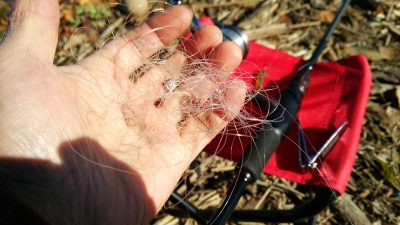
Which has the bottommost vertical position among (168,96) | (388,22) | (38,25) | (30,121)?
(388,22)

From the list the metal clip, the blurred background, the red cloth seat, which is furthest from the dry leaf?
the metal clip

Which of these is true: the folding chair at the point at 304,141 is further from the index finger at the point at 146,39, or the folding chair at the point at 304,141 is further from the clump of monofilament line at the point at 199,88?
the index finger at the point at 146,39

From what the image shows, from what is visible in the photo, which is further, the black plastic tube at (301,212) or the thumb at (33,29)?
the black plastic tube at (301,212)

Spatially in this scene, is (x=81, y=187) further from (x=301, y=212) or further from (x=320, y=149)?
(x=320, y=149)

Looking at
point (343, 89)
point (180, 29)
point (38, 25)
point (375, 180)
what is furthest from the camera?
point (375, 180)

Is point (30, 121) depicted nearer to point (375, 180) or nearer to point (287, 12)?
point (375, 180)

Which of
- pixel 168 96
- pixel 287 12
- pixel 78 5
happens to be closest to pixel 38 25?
pixel 168 96

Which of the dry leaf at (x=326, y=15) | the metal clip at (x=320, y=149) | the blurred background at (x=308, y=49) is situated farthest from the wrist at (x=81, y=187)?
the dry leaf at (x=326, y=15)
